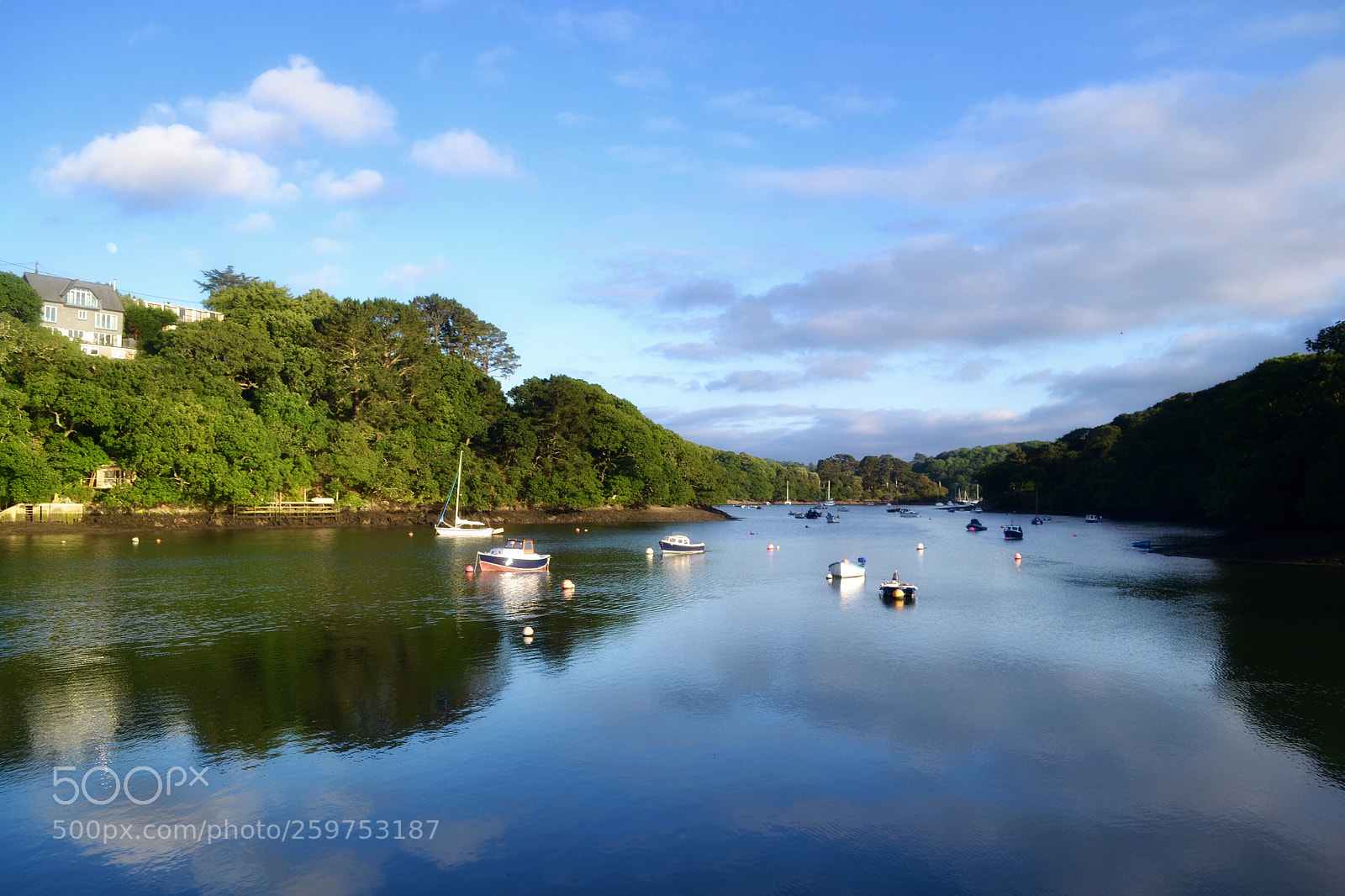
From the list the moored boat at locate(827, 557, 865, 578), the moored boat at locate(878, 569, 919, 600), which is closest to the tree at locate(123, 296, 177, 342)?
the moored boat at locate(827, 557, 865, 578)

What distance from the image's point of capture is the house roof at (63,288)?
9956 cm

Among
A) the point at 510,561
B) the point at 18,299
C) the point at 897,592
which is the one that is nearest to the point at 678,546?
the point at 510,561

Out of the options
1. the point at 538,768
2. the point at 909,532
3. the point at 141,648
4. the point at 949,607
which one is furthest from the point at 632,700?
the point at 909,532

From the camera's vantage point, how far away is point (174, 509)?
70.0 meters

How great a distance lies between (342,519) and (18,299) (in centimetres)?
5111

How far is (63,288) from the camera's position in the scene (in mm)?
101750

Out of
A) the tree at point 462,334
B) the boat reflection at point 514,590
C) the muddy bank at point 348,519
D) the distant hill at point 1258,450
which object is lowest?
the boat reflection at point 514,590

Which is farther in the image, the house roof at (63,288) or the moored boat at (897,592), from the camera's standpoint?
the house roof at (63,288)

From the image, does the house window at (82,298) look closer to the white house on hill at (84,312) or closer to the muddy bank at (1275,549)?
the white house on hill at (84,312)

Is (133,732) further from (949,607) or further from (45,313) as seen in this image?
(45,313)

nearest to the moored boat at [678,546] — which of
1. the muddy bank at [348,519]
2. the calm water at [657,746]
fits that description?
the calm water at [657,746]

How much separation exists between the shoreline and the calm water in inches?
1310

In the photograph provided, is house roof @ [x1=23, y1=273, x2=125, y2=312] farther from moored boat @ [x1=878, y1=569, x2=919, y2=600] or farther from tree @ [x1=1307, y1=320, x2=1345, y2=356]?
tree @ [x1=1307, y1=320, x2=1345, y2=356]

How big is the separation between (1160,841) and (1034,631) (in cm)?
1962
